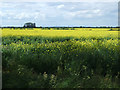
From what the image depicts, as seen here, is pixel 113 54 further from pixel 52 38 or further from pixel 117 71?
pixel 52 38

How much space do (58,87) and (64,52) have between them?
6.74ft

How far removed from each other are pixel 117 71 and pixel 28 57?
137 inches

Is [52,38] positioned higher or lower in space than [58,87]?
higher

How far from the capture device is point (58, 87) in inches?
202

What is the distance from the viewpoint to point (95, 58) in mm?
6812

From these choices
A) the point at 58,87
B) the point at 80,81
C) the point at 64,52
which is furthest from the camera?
the point at 64,52

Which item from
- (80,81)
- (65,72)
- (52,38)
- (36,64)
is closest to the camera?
(80,81)

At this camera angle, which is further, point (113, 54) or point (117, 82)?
point (113, 54)

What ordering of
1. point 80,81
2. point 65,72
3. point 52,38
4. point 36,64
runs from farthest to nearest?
1. point 52,38
2. point 36,64
3. point 65,72
4. point 80,81

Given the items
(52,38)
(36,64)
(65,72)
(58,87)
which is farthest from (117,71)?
(52,38)

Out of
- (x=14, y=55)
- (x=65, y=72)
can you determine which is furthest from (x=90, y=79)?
(x=14, y=55)

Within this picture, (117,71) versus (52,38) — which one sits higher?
(52,38)

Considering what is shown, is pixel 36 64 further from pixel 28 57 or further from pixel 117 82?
pixel 117 82

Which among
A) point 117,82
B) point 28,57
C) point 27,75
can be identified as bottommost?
point 117,82
